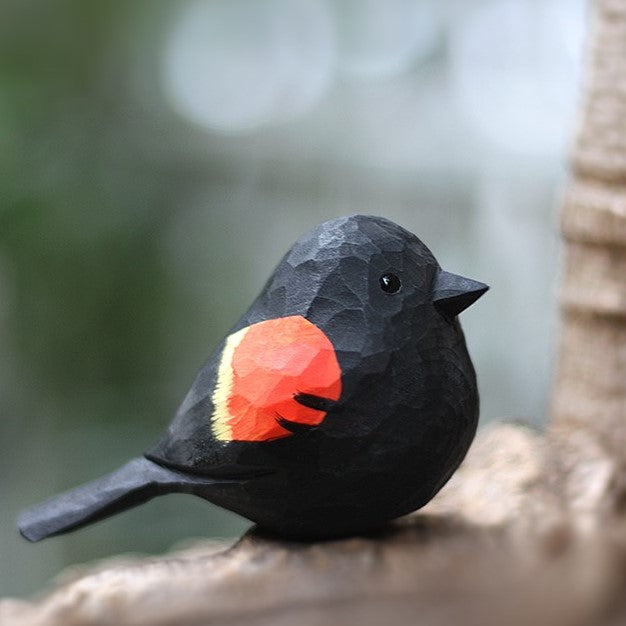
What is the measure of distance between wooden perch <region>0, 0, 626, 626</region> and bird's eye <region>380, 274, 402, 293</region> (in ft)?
1.17

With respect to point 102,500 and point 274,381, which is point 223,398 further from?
point 102,500

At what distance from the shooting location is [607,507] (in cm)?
172

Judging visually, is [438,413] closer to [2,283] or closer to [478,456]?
[478,456]

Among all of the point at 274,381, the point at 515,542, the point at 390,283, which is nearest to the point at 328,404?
the point at 274,381

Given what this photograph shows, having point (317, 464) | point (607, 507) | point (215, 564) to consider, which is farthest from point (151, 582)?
point (607, 507)

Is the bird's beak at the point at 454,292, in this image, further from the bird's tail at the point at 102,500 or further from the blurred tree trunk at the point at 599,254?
the blurred tree trunk at the point at 599,254

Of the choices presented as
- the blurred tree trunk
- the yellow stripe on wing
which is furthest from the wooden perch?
the yellow stripe on wing

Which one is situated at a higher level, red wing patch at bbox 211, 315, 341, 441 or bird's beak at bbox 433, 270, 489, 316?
bird's beak at bbox 433, 270, 489, 316

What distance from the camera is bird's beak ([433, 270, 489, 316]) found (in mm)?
1431

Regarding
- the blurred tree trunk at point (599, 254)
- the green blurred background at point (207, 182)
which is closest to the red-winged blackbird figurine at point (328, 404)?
the blurred tree trunk at point (599, 254)

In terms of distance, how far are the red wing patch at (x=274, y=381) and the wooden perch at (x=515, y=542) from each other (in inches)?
8.0

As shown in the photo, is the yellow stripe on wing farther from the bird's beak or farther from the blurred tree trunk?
the blurred tree trunk

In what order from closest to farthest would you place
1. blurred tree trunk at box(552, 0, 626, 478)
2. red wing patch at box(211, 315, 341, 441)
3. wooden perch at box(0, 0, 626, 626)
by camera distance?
wooden perch at box(0, 0, 626, 626), red wing patch at box(211, 315, 341, 441), blurred tree trunk at box(552, 0, 626, 478)

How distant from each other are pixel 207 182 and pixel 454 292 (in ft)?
6.24
